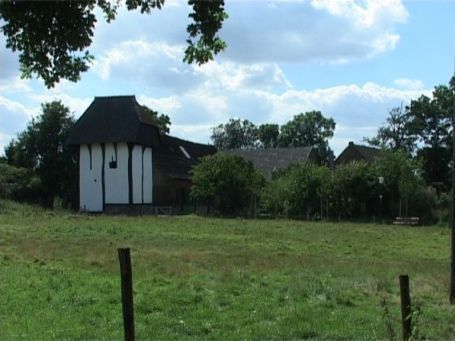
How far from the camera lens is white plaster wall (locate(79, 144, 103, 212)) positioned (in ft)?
181

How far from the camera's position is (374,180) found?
156 ft

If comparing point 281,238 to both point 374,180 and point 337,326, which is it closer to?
point 337,326

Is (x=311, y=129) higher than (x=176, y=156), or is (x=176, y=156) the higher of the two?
(x=311, y=129)

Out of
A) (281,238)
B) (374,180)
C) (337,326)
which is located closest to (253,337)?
(337,326)

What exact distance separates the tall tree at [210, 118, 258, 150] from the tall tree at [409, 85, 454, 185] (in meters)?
49.9

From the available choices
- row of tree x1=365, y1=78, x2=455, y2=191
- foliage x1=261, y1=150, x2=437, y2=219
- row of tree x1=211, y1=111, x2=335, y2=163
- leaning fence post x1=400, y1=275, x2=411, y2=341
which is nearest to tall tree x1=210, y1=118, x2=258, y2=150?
row of tree x1=211, y1=111, x2=335, y2=163

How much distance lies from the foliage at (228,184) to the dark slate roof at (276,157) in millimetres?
18706

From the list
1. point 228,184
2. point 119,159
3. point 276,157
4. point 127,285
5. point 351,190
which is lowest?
point 127,285

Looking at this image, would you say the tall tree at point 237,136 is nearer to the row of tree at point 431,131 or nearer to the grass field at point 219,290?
the row of tree at point 431,131

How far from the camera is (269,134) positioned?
122m

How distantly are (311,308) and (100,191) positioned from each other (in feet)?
154

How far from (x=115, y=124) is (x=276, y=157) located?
2396 cm

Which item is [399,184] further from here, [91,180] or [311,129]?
[311,129]

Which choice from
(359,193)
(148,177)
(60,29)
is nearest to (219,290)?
(60,29)
